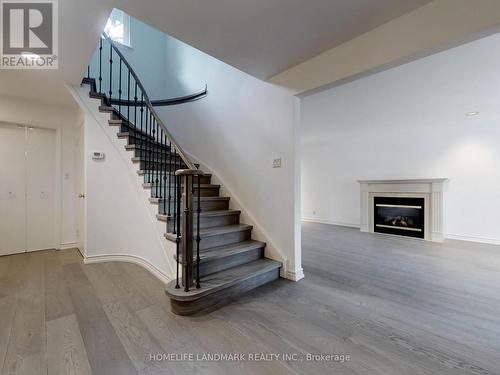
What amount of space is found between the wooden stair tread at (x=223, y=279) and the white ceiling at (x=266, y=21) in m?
2.09

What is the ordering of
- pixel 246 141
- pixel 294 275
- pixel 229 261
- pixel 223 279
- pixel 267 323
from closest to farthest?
1. pixel 267 323
2. pixel 223 279
3. pixel 229 261
4. pixel 294 275
5. pixel 246 141

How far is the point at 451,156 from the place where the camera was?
4.63m

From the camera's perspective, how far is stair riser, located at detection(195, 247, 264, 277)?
2242 mm

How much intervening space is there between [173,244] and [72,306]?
3.01ft

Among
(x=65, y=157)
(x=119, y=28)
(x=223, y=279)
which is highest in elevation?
(x=119, y=28)

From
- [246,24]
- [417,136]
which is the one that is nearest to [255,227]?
[246,24]

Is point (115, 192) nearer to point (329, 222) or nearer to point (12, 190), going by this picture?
point (12, 190)

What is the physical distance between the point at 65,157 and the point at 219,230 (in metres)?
3.03

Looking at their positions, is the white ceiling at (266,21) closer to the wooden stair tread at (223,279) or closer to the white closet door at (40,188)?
the wooden stair tread at (223,279)

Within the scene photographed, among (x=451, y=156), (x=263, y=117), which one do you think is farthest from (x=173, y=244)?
(x=451, y=156)

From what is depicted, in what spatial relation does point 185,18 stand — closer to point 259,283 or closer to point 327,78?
point 327,78

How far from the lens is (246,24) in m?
1.79

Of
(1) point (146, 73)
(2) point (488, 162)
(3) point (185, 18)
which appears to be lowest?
(2) point (488, 162)

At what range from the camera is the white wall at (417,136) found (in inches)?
105
